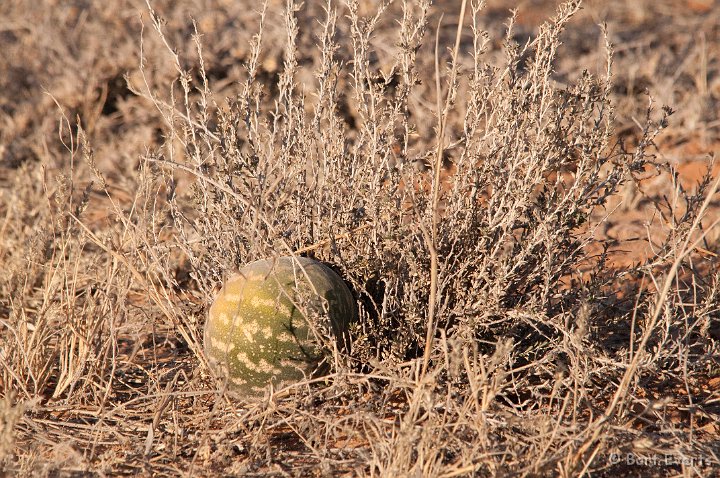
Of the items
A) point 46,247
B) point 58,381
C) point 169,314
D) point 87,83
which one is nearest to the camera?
point 169,314

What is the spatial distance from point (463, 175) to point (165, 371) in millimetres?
1436

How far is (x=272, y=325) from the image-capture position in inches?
112

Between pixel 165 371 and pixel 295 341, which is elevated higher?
pixel 295 341

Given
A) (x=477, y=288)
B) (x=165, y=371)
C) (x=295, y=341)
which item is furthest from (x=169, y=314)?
(x=477, y=288)

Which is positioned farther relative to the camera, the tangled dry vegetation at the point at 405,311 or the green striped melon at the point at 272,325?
the green striped melon at the point at 272,325

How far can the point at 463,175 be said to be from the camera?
304 centimetres

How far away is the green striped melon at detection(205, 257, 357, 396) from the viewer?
2844 millimetres

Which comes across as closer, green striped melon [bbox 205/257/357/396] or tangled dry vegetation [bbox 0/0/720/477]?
tangled dry vegetation [bbox 0/0/720/477]

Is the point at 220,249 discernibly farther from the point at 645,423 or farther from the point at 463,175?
the point at 645,423

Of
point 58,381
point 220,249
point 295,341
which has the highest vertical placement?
point 220,249

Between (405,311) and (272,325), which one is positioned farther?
(405,311)

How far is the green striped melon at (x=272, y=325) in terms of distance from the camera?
2844mm

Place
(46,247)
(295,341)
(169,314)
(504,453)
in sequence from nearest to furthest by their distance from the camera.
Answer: (504,453) → (295,341) → (169,314) → (46,247)

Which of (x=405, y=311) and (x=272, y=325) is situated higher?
(x=272, y=325)
